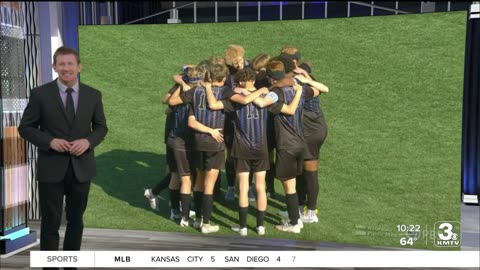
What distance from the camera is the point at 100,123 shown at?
11.1 feet

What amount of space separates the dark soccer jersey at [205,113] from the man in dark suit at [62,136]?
0.97 metres

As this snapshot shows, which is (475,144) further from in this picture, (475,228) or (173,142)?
(173,142)

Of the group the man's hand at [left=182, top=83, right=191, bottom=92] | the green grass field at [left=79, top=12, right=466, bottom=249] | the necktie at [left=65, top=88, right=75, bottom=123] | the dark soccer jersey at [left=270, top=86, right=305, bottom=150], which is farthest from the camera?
the man's hand at [left=182, top=83, right=191, bottom=92]

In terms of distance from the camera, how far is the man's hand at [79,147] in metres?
3.13

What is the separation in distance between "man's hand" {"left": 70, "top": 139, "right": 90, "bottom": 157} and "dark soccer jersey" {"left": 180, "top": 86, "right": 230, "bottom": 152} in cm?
117

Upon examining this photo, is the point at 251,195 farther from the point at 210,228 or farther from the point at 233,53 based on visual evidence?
the point at 233,53

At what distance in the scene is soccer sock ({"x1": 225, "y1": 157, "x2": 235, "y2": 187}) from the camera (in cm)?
418

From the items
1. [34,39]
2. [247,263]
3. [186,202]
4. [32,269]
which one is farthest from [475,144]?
[34,39]

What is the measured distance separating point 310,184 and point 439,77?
1441 mm

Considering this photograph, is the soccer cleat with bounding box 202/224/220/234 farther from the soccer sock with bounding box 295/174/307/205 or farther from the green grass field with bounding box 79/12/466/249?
the soccer sock with bounding box 295/174/307/205

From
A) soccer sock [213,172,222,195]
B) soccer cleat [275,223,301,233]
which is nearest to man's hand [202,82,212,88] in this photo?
soccer sock [213,172,222,195]

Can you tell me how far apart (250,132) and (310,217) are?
99 centimetres

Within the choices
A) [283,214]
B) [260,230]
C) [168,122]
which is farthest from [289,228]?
[168,122]

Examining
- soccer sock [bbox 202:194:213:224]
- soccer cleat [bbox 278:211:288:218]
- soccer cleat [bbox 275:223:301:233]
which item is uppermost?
soccer sock [bbox 202:194:213:224]
